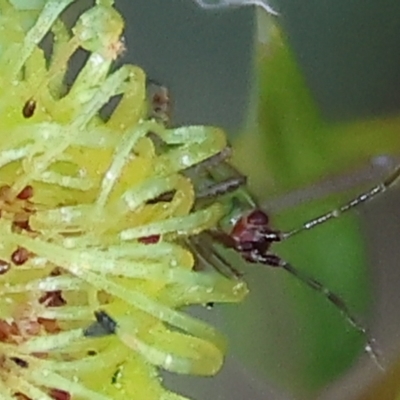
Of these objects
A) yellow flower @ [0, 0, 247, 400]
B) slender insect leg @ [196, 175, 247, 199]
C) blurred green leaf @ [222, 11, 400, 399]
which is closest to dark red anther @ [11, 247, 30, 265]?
yellow flower @ [0, 0, 247, 400]

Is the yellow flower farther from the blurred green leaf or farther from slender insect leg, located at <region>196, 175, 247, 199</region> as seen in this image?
the blurred green leaf

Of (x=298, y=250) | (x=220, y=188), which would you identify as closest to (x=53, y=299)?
(x=220, y=188)

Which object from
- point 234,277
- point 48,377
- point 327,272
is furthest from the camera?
point 327,272

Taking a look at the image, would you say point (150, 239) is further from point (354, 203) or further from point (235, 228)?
point (354, 203)

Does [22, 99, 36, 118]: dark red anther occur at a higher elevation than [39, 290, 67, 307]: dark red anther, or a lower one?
higher

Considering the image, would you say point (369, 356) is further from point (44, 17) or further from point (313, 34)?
point (44, 17)

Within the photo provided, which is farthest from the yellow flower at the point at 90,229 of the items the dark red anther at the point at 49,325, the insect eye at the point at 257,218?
the insect eye at the point at 257,218

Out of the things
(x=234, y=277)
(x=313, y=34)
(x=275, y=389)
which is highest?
(x=313, y=34)

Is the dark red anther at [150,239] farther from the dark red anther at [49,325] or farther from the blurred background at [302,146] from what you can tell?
the blurred background at [302,146]

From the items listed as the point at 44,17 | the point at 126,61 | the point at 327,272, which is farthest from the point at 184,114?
the point at 44,17
